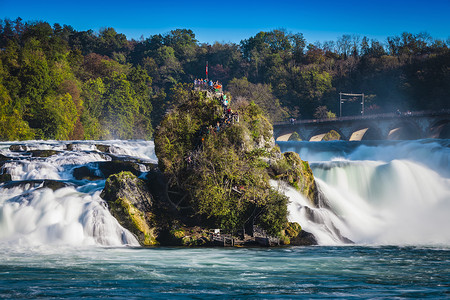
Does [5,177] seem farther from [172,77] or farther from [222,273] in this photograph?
[172,77]

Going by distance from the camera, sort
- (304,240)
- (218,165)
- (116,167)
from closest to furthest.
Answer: (304,240), (218,165), (116,167)

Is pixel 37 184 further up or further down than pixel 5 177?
further down

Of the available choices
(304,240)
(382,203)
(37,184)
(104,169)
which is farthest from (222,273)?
(382,203)

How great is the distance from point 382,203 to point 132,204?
1711cm

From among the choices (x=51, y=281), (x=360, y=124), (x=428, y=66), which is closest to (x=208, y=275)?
(x=51, y=281)

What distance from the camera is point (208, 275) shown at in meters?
18.6

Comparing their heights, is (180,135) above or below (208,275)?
above

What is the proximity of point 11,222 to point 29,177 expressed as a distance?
311 inches

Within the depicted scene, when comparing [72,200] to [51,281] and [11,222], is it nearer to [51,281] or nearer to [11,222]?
[11,222]

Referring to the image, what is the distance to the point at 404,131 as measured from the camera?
83938 millimetres

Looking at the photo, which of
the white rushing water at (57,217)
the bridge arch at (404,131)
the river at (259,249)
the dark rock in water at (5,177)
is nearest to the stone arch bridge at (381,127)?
the bridge arch at (404,131)

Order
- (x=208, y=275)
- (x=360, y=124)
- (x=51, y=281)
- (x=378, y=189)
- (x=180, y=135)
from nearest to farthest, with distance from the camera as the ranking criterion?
(x=51, y=281)
(x=208, y=275)
(x=180, y=135)
(x=378, y=189)
(x=360, y=124)

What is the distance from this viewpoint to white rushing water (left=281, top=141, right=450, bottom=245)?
98.7 ft

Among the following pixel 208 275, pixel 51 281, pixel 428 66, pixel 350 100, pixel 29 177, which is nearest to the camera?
pixel 51 281
